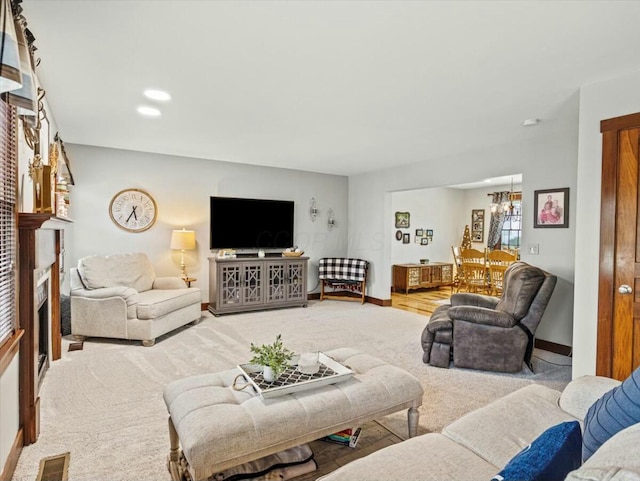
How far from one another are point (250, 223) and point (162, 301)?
2.24 metres

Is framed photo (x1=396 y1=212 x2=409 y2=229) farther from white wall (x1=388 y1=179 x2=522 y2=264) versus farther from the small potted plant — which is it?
the small potted plant

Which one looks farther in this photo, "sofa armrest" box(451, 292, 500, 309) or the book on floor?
"sofa armrest" box(451, 292, 500, 309)

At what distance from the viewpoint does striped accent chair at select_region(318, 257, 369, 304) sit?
6.54 m

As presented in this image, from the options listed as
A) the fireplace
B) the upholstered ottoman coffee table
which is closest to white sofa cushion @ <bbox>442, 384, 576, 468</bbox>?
the upholstered ottoman coffee table

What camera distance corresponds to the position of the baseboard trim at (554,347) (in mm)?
3836

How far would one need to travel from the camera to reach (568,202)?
383 centimetres

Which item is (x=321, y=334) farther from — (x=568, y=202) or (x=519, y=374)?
(x=568, y=202)

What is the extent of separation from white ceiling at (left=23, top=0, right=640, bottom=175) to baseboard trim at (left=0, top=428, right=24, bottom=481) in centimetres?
→ 221

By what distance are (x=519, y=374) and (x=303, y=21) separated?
130 inches

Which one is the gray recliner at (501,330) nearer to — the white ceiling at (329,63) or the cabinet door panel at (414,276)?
the white ceiling at (329,63)

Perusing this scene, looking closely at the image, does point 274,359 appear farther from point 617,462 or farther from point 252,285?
point 252,285

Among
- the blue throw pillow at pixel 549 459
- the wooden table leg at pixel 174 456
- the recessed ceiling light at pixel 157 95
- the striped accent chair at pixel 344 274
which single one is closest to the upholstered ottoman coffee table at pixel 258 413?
the wooden table leg at pixel 174 456

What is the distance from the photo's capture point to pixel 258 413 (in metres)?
1.63

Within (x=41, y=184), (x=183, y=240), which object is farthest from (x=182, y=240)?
(x=41, y=184)
